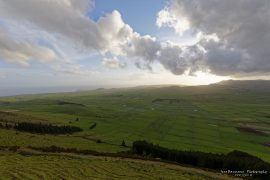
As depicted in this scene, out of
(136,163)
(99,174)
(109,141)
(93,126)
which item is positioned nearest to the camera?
(99,174)

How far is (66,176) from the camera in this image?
4416 cm

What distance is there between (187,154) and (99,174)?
30369 mm

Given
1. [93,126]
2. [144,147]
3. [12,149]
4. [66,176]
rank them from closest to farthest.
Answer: [66,176], [12,149], [144,147], [93,126]

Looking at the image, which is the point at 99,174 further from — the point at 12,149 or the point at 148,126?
the point at 148,126

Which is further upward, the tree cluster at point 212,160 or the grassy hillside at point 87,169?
the grassy hillside at point 87,169

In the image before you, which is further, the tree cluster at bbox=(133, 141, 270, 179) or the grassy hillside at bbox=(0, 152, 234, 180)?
the tree cluster at bbox=(133, 141, 270, 179)

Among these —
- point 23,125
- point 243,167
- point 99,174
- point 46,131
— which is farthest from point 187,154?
point 23,125

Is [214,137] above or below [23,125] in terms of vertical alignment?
below

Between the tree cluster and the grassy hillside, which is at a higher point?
the grassy hillside

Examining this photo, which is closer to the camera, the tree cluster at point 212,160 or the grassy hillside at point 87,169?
the grassy hillside at point 87,169

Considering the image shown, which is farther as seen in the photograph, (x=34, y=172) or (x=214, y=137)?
(x=214, y=137)

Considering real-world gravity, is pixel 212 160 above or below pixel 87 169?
below

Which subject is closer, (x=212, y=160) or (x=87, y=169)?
(x=87, y=169)

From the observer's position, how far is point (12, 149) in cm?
6825
